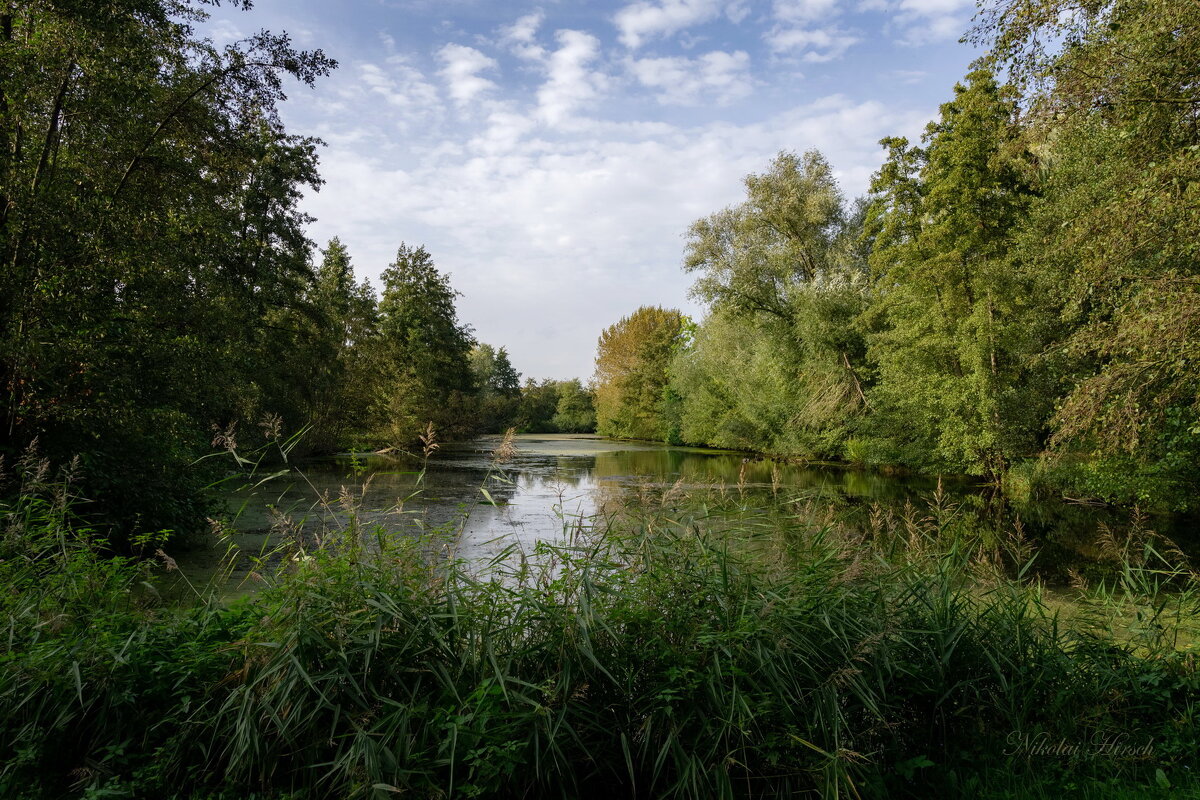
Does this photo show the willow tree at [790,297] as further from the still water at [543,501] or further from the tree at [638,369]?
the tree at [638,369]

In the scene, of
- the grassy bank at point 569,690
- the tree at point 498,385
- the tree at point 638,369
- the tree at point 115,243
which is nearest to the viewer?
the grassy bank at point 569,690

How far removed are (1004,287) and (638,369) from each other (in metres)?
35.5

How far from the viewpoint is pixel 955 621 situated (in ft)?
11.7

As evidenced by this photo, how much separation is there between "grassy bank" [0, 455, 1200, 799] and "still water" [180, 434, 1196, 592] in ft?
1.78

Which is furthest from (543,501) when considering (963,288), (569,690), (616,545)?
(963,288)

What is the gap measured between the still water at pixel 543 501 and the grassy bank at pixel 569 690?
0.54 meters

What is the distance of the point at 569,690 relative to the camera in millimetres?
2867

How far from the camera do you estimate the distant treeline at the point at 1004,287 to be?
7.88m

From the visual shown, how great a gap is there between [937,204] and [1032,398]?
524 centimetres

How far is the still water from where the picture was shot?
4227 millimetres

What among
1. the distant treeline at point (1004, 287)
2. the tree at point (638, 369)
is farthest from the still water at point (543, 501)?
the tree at point (638, 369)

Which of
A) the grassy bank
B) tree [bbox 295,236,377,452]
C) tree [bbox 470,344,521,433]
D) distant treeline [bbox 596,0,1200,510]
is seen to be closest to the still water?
the grassy bank

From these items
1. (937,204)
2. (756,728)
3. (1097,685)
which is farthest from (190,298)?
(937,204)

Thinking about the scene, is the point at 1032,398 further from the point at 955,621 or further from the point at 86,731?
the point at 86,731
